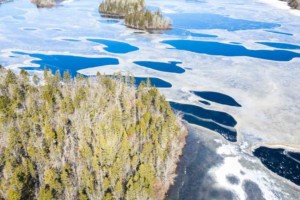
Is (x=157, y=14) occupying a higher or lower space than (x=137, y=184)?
higher

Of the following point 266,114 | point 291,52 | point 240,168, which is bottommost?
point 240,168

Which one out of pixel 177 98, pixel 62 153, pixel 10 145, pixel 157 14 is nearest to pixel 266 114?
pixel 177 98

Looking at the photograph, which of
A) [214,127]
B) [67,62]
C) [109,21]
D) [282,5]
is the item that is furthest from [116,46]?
[282,5]

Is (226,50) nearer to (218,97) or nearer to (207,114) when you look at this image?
(218,97)

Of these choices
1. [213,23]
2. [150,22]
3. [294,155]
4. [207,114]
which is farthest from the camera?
[213,23]

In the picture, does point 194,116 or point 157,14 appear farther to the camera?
point 157,14

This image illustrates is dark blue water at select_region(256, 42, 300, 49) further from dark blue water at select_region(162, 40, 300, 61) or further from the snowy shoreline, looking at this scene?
the snowy shoreline

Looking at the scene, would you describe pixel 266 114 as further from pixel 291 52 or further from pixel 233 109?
pixel 291 52
